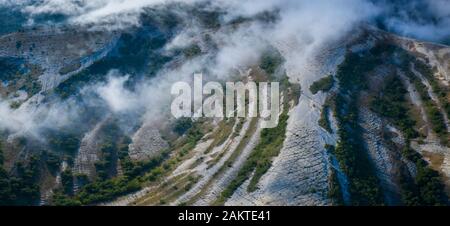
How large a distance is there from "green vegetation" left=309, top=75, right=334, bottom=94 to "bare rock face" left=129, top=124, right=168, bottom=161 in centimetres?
5050

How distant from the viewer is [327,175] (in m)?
160

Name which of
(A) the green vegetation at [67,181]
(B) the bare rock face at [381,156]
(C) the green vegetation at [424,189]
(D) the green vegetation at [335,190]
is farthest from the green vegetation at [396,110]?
(A) the green vegetation at [67,181]

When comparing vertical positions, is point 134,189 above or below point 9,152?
below

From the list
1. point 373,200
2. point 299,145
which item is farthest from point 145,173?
point 373,200

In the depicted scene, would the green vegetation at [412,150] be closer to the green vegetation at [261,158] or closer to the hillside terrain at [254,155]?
the hillside terrain at [254,155]

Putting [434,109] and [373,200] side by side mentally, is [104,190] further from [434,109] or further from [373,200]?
[434,109]

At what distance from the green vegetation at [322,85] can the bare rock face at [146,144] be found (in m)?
50.5

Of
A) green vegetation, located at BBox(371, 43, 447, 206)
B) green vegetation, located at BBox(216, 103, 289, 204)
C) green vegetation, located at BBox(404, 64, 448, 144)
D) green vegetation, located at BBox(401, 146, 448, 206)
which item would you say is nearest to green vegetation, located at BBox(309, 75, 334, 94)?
green vegetation, located at BBox(371, 43, 447, 206)

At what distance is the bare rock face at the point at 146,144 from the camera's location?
188 metres

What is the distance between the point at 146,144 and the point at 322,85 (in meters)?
59.6
